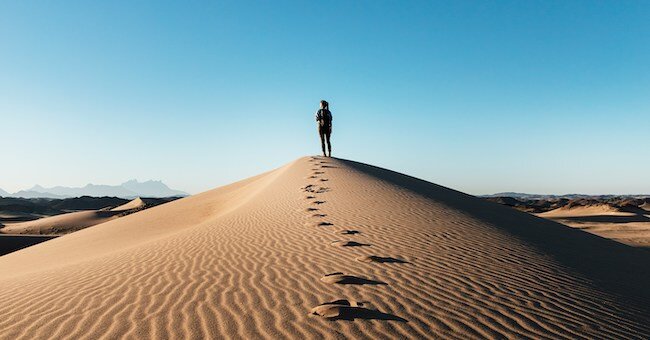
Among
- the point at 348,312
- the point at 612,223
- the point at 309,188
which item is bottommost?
the point at 612,223

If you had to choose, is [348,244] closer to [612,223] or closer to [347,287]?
[347,287]

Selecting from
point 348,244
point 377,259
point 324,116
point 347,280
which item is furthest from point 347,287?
point 324,116

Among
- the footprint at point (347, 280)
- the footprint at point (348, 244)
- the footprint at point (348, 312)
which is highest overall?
the footprint at point (348, 244)

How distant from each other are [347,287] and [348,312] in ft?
2.48

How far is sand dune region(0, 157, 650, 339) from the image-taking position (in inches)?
139

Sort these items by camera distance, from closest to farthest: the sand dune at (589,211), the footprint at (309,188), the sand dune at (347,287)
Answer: the sand dune at (347,287), the footprint at (309,188), the sand dune at (589,211)

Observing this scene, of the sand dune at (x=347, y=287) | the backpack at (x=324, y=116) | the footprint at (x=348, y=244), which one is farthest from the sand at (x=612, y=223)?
the footprint at (x=348, y=244)

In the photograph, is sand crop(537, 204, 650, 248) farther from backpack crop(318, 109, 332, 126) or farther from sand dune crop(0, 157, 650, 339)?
backpack crop(318, 109, 332, 126)

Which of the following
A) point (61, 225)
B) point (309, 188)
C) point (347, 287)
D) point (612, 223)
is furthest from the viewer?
point (61, 225)

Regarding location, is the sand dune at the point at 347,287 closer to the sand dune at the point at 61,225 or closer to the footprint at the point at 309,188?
the footprint at the point at 309,188

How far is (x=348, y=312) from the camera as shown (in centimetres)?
368

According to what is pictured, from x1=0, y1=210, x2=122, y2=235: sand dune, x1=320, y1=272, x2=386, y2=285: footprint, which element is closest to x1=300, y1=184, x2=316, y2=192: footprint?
x1=320, y1=272, x2=386, y2=285: footprint

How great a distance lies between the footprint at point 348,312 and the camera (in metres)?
3.59

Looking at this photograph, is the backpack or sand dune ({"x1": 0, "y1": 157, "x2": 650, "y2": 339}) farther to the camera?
the backpack
